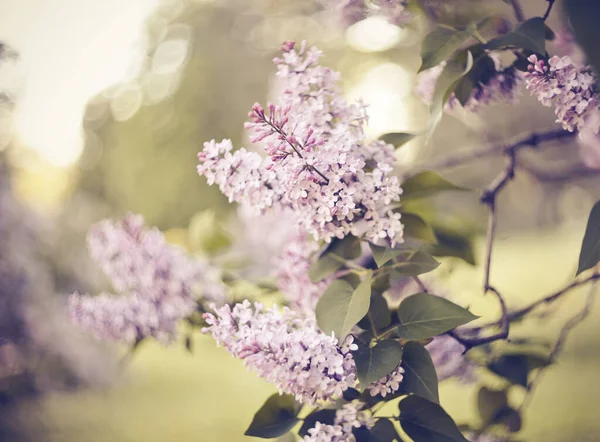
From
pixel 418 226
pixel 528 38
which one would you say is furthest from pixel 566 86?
pixel 418 226

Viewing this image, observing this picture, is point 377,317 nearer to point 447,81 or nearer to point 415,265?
point 415,265

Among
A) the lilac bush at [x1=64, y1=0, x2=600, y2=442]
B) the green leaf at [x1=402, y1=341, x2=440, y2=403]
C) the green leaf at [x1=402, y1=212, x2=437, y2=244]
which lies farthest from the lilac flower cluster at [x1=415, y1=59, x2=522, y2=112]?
the green leaf at [x1=402, y1=341, x2=440, y2=403]

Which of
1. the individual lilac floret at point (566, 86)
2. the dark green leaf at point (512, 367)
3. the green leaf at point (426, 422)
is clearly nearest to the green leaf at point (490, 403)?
the dark green leaf at point (512, 367)

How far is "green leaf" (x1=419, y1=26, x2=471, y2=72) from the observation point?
428 millimetres

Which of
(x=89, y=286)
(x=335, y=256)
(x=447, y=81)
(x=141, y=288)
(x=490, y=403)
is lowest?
(x=89, y=286)

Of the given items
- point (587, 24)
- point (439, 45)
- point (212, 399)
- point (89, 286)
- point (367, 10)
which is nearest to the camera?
point (587, 24)

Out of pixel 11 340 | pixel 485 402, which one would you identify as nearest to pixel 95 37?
pixel 11 340

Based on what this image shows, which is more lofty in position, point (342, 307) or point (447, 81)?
point (447, 81)

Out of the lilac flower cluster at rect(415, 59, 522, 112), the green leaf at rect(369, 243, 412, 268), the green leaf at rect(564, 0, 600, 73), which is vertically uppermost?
the green leaf at rect(564, 0, 600, 73)

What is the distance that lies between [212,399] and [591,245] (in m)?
1.26

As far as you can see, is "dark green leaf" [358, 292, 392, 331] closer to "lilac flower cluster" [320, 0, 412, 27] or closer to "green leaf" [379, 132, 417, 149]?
"green leaf" [379, 132, 417, 149]

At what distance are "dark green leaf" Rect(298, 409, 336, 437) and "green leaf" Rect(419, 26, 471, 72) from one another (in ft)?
0.92

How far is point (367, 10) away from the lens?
559 mm

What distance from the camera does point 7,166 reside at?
151 cm
